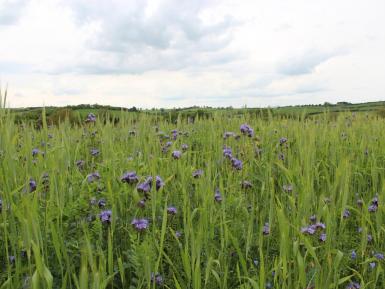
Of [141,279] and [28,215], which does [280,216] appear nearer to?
[141,279]

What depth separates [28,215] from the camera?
62.1 inches

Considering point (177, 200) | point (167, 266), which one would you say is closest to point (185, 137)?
point (177, 200)

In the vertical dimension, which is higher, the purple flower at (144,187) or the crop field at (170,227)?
the purple flower at (144,187)

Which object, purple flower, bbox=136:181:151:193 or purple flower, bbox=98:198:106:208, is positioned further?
purple flower, bbox=98:198:106:208

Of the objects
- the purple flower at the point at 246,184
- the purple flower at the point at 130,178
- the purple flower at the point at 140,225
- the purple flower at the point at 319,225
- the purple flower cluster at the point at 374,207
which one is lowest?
the purple flower cluster at the point at 374,207

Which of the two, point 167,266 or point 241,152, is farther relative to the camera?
point 241,152

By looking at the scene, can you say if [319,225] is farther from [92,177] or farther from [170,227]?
[92,177]

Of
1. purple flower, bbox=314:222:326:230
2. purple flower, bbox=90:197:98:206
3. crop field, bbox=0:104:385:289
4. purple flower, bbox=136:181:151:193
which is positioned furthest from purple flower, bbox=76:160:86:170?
purple flower, bbox=314:222:326:230

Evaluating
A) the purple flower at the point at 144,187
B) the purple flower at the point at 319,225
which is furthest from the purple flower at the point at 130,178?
the purple flower at the point at 319,225

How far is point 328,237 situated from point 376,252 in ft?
2.52

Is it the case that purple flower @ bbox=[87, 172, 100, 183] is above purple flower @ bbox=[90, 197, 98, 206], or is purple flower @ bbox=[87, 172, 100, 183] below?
above

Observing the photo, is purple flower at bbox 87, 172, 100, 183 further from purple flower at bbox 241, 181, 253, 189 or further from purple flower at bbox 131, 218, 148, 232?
purple flower at bbox 241, 181, 253, 189

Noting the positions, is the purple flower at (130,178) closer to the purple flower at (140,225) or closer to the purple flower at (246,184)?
the purple flower at (140,225)

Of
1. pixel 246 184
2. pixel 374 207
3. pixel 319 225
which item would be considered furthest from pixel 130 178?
pixel 374 207
